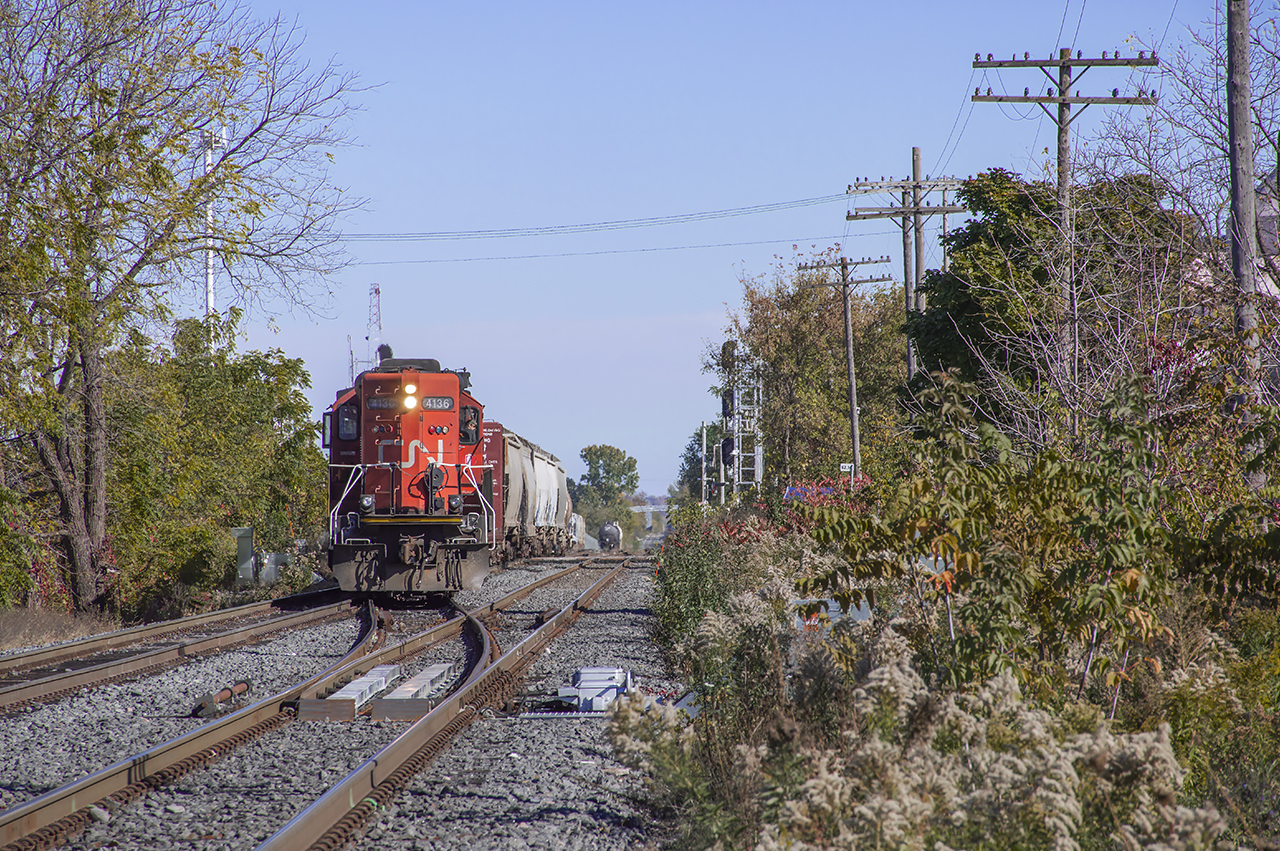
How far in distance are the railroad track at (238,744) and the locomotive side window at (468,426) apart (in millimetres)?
5410

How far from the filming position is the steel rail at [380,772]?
5121 mm

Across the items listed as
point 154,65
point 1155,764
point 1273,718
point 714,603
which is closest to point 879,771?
point 1155,764

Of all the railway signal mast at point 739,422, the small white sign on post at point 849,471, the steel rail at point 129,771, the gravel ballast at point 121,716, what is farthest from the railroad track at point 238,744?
the railway signal mast at point 739,422

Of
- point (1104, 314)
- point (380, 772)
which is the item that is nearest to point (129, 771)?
point (380, 772)

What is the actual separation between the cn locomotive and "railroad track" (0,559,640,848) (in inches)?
166

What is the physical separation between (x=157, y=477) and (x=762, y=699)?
16.8 m

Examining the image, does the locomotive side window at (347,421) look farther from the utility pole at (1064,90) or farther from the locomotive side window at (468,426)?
the utility pole at (1064,90)

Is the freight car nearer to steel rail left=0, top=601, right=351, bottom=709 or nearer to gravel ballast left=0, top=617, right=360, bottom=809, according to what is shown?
steel rail left=0, top=601, right=351, bottom=709

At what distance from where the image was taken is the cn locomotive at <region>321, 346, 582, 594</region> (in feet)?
55.8

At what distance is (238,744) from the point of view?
7.55 m

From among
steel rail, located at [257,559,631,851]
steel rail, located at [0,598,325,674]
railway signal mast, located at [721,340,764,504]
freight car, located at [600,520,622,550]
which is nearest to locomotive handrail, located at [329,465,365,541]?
steel rail, located at [0,598,325,674]

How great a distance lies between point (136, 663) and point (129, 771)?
5.50 meters

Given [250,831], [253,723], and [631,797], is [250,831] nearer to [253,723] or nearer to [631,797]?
[631,797]

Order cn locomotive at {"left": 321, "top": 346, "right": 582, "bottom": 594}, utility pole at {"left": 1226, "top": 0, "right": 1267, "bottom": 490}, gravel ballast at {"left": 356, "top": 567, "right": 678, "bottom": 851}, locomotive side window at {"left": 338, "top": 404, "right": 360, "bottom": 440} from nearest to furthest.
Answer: gravel ballast at {"left": 356, "top": 567, "right": 678, "bottom": 851} → utility pole at {"left": 1226, "top": 0, "right": 1267, "bottom": 490} → cn locomotive at {"left": 321, "top": 346, "right": 582, "bottom": 594} → locomotive side window at {"left": 338, "top": 404, "right": 360, "bottom": 440}
